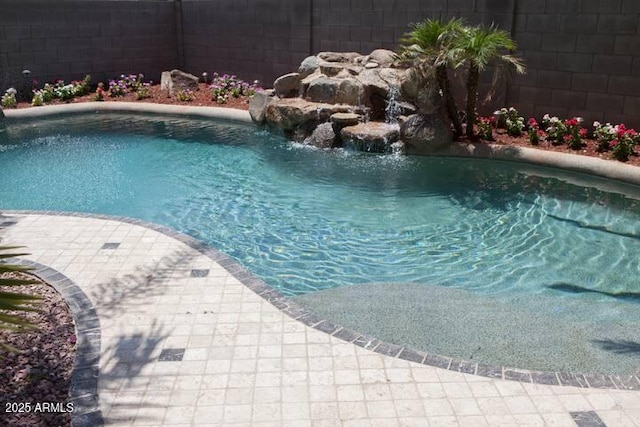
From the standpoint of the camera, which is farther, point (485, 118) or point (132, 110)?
point (132, 110)

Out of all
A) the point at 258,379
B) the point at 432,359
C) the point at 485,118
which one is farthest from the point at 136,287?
the point at 485,118

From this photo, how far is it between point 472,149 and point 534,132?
1.20m

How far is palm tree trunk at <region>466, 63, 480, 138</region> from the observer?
10.6 metres

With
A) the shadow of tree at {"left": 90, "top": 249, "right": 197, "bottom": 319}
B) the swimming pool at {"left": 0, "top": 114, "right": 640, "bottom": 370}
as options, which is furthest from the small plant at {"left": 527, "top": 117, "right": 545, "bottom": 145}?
the shadow of tree at {"left": 90, "top": 249, "right": 197, "bottom": 319}

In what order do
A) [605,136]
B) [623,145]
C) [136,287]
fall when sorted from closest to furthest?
[136,287]
[623,145]
[605,136]

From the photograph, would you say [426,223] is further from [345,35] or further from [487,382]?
[345,35]

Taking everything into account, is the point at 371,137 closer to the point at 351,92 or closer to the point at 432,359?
the point at 351,92

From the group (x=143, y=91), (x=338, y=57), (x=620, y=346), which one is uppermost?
(x=338, y=57)

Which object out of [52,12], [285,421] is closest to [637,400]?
[285,421]

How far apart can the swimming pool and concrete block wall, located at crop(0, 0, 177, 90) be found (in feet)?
14.0

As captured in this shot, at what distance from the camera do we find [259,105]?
13.5 meters

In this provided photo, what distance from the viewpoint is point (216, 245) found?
729 cm

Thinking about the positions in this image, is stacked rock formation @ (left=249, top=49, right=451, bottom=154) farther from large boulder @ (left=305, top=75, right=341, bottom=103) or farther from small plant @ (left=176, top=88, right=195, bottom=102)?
small plant @ (left=176, top=88, right=195, bottom=102)

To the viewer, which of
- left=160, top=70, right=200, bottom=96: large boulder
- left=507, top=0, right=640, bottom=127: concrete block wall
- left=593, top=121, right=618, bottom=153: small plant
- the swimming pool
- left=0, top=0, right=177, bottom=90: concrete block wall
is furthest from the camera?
left=160, top=70, right=200, bottom=96: large boulder
